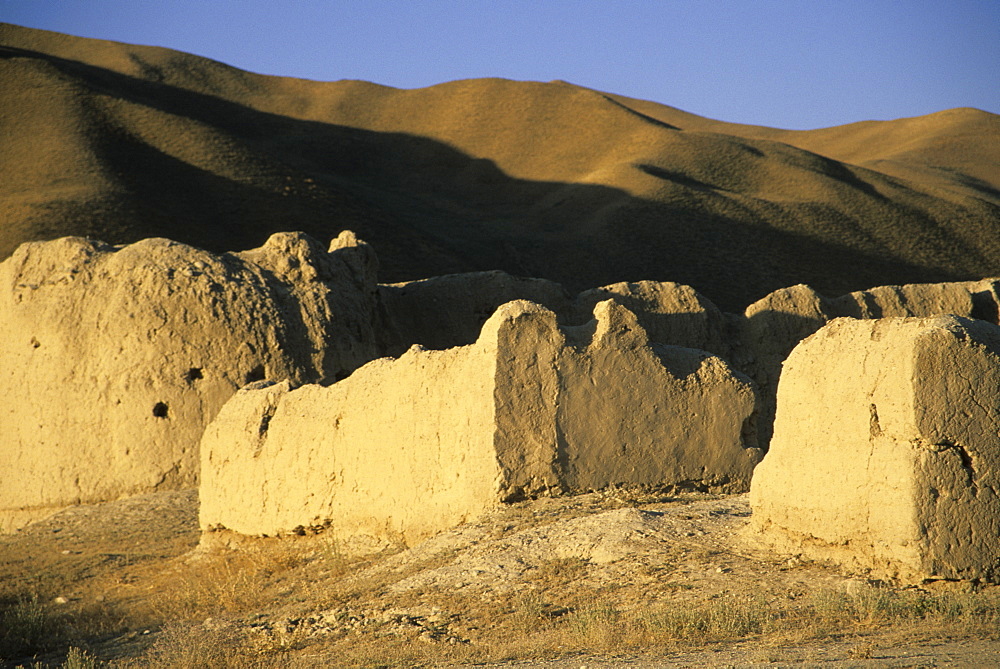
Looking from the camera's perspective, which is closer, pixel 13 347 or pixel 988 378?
pixel 988 378

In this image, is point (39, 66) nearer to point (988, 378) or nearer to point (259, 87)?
point (259, 87)

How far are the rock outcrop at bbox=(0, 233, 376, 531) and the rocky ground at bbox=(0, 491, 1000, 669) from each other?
3489 mm

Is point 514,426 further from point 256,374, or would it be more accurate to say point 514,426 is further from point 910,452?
point 256,374

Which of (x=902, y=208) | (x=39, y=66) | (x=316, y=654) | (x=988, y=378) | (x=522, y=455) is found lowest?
(x=316, y=654)

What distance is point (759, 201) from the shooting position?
48.1 m

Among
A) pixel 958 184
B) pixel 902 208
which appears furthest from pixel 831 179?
pixel 958 184

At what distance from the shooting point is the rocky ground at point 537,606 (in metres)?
5.61

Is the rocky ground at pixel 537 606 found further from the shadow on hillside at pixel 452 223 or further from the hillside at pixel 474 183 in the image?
the hillside at pixel 474 183

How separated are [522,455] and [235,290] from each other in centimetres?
701

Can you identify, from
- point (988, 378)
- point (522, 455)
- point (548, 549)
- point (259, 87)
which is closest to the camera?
point (988, 378)

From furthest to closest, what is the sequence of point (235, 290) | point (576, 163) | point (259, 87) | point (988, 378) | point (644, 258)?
point (259, 87) → point (576, 163) → point (644, 258) → point (235, 290) → point (988, 378)

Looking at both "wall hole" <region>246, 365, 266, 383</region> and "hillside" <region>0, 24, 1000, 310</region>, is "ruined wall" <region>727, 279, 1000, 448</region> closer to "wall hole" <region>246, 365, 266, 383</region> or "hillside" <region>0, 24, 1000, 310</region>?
"wall hole" <region>246, 365, 266, 383</region>

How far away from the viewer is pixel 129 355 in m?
13.6

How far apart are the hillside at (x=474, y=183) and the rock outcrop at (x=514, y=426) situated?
22619 millimetres
